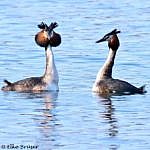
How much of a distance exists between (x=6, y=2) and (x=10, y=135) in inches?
879

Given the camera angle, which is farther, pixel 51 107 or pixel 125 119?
pixel 51 107

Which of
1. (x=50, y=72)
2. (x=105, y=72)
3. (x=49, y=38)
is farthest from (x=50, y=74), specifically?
(x=105, y=72)

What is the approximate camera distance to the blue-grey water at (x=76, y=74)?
1705cm

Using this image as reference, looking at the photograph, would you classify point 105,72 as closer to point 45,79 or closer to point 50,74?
point 50,74

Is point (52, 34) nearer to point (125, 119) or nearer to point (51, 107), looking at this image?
point (51, 107)

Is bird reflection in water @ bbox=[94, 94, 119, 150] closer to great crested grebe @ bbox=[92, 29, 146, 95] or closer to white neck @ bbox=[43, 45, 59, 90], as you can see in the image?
great crested grebe @ bbox=[92, 29, 146, 95]

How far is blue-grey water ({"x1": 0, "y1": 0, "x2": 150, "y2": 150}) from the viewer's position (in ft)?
55.9

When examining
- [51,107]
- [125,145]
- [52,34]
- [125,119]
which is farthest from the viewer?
[52,34]

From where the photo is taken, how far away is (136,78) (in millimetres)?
23781

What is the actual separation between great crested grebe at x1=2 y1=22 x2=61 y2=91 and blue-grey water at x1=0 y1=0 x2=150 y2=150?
0.23m

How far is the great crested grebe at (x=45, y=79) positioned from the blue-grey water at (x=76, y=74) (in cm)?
23

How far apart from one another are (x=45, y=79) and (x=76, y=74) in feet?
4.65

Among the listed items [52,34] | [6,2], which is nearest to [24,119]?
[52,34]

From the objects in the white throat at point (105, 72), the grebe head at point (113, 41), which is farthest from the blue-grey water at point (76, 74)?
the grebe head at point (113, 41)
